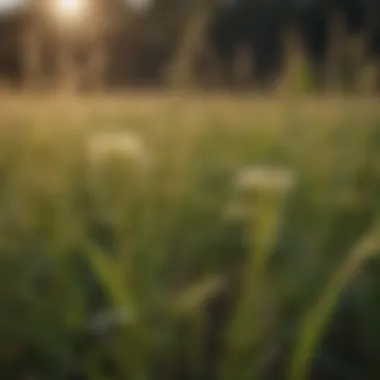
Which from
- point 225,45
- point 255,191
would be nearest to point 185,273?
point 255,191

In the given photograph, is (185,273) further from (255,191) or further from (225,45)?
(225,45)

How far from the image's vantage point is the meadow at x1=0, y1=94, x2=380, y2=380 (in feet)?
1.73

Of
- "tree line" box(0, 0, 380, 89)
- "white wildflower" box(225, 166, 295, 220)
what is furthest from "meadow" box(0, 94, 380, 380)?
"tree line" box(0, 0, 380, 89)

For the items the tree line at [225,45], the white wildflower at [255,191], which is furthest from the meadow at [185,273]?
the tree line at [225,45]

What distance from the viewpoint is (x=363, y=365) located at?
548 mm

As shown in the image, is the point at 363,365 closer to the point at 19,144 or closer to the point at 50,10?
the point at 19,144

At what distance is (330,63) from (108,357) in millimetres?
1147

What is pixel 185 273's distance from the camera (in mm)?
622

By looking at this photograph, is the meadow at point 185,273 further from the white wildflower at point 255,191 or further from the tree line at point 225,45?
the tree line at point 225,45

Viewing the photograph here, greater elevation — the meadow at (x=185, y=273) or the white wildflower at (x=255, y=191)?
the white wildflower at (x=255, y=191)

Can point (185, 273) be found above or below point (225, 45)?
above

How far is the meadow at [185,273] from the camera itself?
1.73ft

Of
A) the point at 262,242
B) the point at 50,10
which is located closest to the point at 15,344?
the point at 262,242

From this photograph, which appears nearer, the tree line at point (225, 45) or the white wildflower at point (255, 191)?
the white wildflower at point (255, 191)
